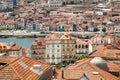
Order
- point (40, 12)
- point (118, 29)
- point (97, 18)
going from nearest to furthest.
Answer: point (118, 29), point (97, 18), point (40, 12)

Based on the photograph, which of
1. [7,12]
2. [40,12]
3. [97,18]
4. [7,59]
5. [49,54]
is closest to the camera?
[7,59]

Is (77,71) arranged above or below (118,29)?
above

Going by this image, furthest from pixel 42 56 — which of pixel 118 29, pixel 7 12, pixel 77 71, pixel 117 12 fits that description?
pixel 7 12

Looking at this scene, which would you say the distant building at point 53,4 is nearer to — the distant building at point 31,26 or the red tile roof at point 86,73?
the distant building at point 31,26

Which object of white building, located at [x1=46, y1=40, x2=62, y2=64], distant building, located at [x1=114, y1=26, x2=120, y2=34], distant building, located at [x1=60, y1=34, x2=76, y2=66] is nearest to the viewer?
white building, located at [x1=46, y1=40, x2=62, y2=64]

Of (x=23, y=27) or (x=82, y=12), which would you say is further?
(x=82, y=12)

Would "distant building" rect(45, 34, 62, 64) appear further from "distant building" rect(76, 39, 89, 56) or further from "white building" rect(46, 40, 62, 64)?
"distant building" rect(76, 39, 89, 56)

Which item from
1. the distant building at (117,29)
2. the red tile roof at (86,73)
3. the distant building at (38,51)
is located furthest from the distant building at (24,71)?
the distant building at (117,29)

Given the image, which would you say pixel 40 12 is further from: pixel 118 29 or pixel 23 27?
pixel 118 29

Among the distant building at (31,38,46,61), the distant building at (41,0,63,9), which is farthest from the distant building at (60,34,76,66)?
the distant building at (41,0,63,9)
